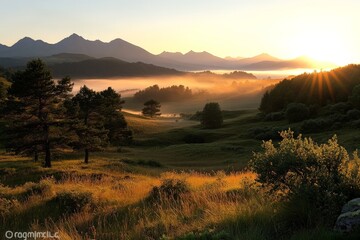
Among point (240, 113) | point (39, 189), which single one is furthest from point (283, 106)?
point (39, 189)

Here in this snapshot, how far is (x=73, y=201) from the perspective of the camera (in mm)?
11383

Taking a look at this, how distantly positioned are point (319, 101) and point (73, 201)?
105486 millimetres

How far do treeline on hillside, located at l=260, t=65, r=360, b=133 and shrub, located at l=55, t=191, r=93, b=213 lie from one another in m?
77.1

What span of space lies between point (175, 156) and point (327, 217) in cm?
5578

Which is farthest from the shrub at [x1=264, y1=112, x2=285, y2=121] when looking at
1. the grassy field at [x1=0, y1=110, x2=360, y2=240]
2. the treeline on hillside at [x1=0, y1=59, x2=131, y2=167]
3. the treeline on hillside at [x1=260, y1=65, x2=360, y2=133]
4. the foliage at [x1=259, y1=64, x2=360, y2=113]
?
the grassy field at [x1=0, y1=110, x2=360, y2=240]

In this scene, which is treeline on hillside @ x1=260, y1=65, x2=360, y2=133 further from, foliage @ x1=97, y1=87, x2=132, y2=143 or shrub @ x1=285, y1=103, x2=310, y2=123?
foliage @ x1=97, y1=87, x2=132, y2=143

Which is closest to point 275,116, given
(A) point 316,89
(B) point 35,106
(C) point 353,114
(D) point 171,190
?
(A) point 316,89

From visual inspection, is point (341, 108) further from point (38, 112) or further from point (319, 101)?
point (38, 112)

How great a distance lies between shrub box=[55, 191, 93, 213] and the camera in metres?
11.2

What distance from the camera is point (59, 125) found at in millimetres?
42000

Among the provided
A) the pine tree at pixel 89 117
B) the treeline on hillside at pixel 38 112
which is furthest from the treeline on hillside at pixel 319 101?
the treeline on hillside at pixel 38 112

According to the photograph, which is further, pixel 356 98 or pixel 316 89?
pixel 316 89

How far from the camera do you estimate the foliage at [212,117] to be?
116 m

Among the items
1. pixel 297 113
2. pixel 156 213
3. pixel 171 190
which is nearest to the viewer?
pixel 156 213
